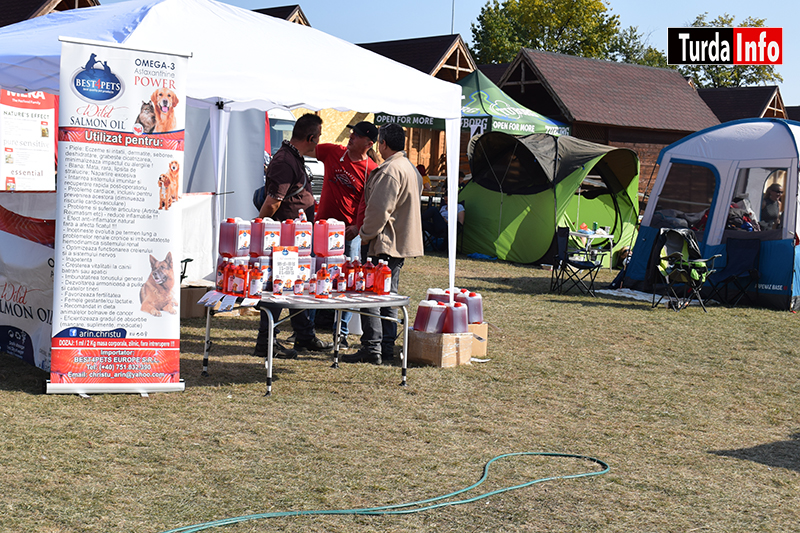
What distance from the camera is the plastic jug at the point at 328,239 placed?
5.87 m

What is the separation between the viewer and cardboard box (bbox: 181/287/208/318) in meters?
8.19

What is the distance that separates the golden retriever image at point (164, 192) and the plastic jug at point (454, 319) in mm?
2492

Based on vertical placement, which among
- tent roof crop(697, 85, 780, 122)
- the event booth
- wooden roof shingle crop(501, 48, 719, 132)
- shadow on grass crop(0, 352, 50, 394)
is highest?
tent roof crop(697, 85, 780, 122)

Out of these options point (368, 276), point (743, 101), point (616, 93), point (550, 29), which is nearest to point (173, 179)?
point (368, 276)

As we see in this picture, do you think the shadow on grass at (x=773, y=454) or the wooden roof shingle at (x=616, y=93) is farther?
the wooden roof shingle at (x=616, y=93)

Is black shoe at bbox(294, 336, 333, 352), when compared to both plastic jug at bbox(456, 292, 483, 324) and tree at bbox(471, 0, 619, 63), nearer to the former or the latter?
plastic jug at bbox(456, 292, 483, 324)

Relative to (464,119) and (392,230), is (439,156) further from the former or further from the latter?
(392,230)

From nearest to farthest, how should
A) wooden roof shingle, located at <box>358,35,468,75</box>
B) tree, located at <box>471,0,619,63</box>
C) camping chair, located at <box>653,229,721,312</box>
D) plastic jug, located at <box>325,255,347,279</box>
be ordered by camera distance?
plastic jug, located at <box>325,255,347,279</box>, camping chair, located at <box>653,229,721,312</box>, wooden roof shingle, located at <box>358,35,468,75</box>, tree, located at <box>471,0,619,63</box>

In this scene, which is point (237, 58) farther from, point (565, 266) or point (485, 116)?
point (485, 116)

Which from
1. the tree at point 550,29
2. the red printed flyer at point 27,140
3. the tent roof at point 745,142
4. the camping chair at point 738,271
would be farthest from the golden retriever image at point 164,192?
the tree at point 550,29

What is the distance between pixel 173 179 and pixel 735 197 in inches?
335

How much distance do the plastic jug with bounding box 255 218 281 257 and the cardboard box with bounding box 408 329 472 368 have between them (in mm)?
1669

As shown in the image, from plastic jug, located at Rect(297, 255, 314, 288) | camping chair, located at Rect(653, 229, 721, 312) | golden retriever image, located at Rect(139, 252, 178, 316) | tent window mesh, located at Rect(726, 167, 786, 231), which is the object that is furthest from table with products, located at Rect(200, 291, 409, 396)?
tent window mesh, located at Rect(726, 167, 786, 231)

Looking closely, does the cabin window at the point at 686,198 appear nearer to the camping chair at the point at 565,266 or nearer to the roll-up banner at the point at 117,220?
the camping chair at the point at 565,266
